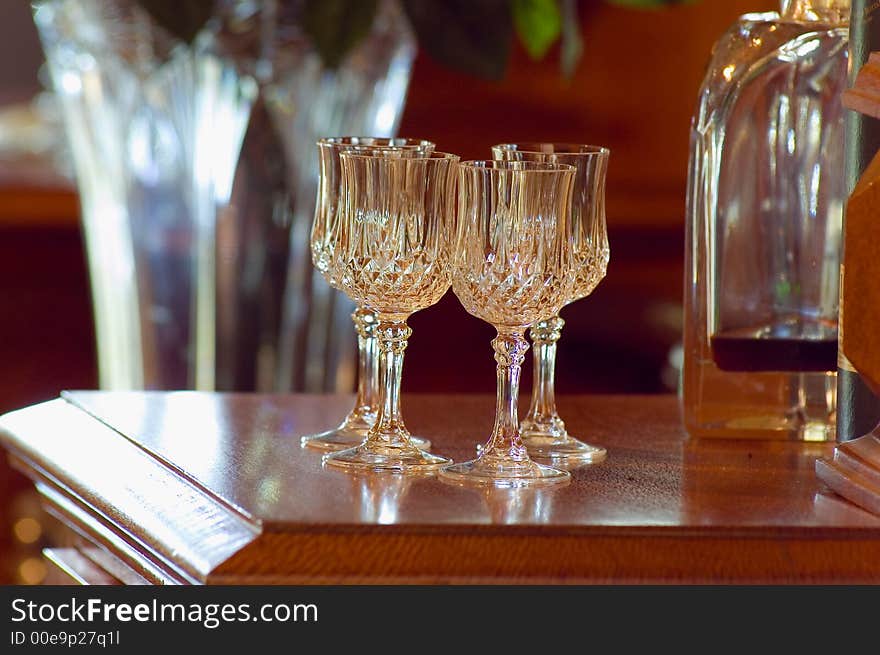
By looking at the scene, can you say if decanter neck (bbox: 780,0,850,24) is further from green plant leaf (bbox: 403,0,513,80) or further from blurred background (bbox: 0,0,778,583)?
blurred background (bbox: 0,0,778,583)

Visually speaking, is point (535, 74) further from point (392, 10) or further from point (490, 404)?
point (490, 404)

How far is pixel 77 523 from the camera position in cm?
86

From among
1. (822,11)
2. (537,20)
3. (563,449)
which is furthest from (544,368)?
(537,20)

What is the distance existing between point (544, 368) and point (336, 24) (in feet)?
2.09

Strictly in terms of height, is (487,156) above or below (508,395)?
above

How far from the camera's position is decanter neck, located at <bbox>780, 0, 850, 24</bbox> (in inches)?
38.5

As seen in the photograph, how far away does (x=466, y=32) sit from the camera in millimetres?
1577

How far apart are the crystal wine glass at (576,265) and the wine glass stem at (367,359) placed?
0.10 meters

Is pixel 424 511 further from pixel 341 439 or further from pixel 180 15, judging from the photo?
pixel 180 15

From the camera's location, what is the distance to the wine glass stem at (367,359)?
3.01ft

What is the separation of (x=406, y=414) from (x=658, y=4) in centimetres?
72

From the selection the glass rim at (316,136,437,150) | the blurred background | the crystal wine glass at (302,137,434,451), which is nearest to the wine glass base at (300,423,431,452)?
the crystal wine glass at (302,137,434,451)

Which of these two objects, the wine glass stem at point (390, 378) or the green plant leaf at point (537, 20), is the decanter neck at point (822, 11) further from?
the green plant leaf at point (537, 20)
